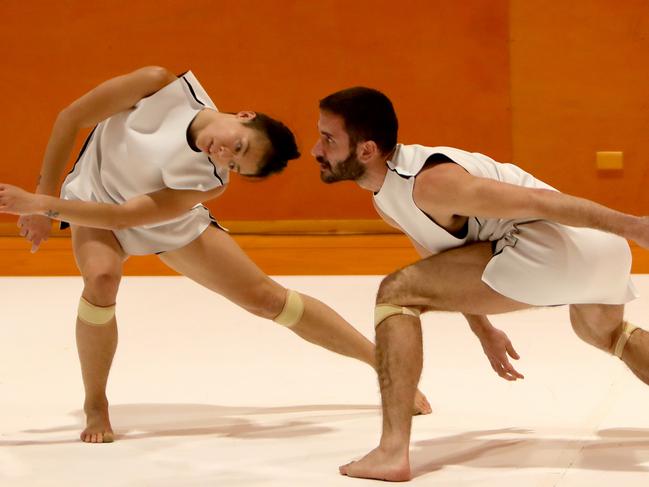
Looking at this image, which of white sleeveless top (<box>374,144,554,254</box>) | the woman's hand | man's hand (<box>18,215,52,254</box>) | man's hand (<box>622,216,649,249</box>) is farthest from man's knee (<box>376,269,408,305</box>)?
man's hand (<box>18,215,52,254</box>)

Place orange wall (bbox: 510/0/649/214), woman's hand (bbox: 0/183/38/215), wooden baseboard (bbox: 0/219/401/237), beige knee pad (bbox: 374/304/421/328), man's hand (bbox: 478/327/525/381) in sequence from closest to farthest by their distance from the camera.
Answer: beige knee pad (bbox: 374/304/421/328)
woman's hand (bbox: 0/183/38/215)
man's hand (bbox: 478/327/525/381)
orange wall (bbox: 510/0/649/214)
wooden baseboard (bbox: 0/219/401/237)

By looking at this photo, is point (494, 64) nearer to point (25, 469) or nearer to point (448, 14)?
point (448, 14)

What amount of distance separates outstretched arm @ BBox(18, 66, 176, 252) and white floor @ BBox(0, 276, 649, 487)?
0.52 metres

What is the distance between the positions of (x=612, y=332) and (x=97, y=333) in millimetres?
1270

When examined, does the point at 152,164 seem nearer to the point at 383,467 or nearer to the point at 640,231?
the point at 383,467

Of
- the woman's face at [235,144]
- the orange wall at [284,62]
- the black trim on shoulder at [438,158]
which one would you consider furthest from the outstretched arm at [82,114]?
the orange wall at [284,62]

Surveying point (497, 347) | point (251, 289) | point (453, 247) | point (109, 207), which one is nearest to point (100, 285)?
point (109, 207)

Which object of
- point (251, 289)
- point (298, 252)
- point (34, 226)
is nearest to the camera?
point (34, 226)

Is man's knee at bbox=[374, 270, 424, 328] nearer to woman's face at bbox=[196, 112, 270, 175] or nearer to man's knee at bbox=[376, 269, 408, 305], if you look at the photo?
man's knee at bbox=[376, 269, 408, 305]

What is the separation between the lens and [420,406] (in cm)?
303

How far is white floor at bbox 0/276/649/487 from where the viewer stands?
8.24 ft

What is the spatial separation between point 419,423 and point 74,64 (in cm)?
444

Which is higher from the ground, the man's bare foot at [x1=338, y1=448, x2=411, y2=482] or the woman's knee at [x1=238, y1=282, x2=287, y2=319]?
the woman's knee at [x1=238, y1=282, x2=287, y2=319]

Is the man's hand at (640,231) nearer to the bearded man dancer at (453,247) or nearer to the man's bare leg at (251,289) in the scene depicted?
the bearded man dancer at (453,247)
